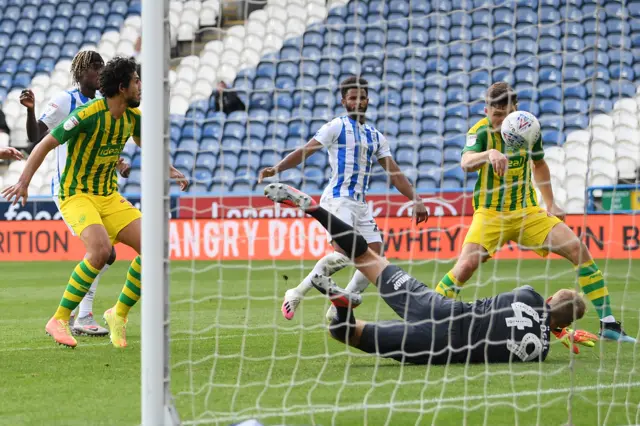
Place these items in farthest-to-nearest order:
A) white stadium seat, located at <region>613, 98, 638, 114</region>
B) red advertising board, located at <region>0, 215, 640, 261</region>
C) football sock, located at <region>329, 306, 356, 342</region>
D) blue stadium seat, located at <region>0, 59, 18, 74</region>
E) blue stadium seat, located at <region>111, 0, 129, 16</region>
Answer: blue stadium seat, located at <region>111, 0, 129, 16</region> < blue stadium seat, located at <region>0, 59, 18, 74</region> < red advertising board, located at <region>0, 215, 640, 261</region> < white stadium seat, located at <region>613, 98, 638, 114</region> < football sock, located at <region>329, 306, 356, 342</region>

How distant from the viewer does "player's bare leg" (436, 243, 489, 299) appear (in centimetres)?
652

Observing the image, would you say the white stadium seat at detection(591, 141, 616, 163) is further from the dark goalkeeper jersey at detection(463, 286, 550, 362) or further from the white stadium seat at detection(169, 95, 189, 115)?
the dark goalkeeper jersey at detection(463, 286, 550, 362)

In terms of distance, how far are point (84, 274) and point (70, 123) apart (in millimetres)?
995

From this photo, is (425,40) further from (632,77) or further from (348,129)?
(348,129)

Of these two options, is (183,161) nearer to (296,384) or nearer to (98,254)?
(98,254)

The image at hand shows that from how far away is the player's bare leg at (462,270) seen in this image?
6.52m

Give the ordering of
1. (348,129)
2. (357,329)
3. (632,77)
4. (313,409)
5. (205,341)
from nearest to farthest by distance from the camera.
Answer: (313,409), (357,329), (205,341), (348,129), (632,77)

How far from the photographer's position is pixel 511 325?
217 inches

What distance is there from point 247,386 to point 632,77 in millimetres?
10337

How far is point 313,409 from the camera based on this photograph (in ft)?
14.6

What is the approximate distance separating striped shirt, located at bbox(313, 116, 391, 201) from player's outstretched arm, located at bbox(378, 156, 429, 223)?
0.09 meters

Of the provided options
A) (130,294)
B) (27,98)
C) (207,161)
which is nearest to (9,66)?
(207,161)

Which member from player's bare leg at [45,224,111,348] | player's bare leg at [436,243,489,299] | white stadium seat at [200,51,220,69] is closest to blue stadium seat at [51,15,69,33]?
white stadium seat at [200,51,220,69]

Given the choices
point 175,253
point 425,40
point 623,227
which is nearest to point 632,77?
point 623,227
